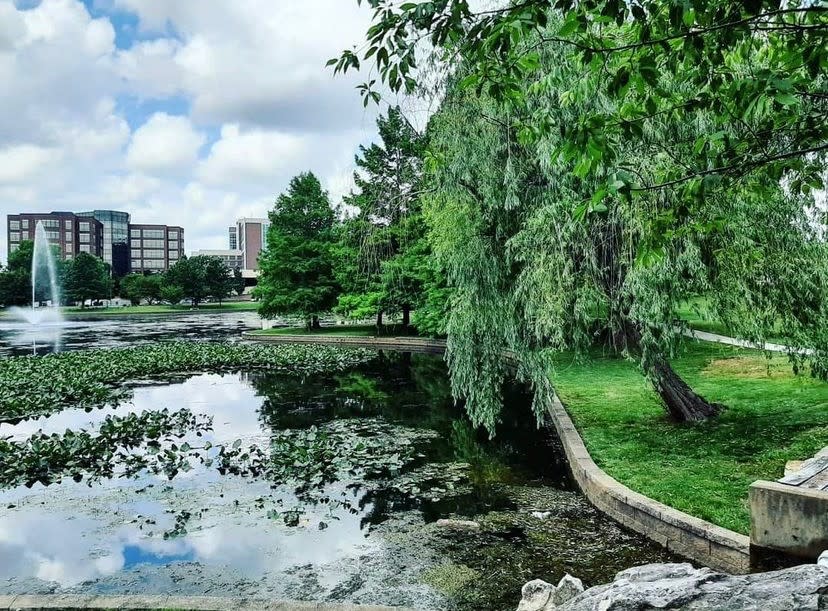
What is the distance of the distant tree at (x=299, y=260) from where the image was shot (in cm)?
3641

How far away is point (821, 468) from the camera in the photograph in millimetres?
5922

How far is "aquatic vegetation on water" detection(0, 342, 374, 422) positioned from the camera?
15.8 m

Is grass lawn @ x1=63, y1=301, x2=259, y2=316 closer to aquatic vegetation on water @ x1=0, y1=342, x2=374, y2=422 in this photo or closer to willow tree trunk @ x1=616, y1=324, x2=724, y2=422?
aquatic vegetation on water @ x1=0, y1=342, x2=374, y2=422

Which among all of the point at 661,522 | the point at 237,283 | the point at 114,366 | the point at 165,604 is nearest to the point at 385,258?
the point at 114,366

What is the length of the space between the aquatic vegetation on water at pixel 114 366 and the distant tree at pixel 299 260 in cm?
707

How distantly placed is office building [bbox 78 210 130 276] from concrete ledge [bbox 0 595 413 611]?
142 metres

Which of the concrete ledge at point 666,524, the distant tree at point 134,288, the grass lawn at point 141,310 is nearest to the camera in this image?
the concrete ledge at point 666,524

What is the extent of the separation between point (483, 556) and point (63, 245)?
131 meters

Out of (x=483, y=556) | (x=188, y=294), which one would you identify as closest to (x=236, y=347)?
(x=483, y=556)

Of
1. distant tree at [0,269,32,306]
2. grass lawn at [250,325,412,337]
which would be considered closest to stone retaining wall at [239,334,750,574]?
grass lawn at [250,325,412,337]

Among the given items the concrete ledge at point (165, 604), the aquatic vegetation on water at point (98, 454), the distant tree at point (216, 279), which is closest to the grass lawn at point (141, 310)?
the distant tree at point (216, 279)

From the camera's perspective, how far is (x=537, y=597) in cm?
463

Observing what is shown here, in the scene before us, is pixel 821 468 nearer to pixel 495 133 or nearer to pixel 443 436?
pixel 495 133

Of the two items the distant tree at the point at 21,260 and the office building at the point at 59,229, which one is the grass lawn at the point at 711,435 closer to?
the distant tree at the point at 21,260
